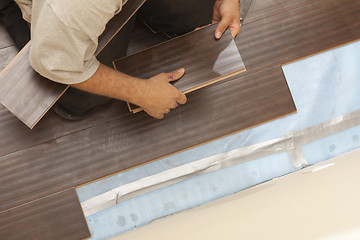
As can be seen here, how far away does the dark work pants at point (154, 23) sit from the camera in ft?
4.18

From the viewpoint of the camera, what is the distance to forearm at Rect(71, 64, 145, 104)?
982 mm

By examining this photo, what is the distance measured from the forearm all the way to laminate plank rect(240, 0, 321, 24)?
2.30 feet

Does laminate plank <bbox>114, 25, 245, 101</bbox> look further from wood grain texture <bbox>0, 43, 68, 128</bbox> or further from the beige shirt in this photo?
the beige shirt

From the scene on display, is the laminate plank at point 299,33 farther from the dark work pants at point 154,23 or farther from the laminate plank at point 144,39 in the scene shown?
the laminate plank at point 144,39

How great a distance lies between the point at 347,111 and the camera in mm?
1574

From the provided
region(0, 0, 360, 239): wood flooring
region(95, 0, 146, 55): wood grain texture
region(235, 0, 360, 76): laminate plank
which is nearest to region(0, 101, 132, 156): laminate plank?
region(0, 0, 360, 239): wood flooring

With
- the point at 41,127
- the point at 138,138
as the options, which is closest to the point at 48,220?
the point at 41,127

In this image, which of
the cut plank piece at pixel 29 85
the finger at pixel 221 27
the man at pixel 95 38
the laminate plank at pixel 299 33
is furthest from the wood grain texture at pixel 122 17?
the laminate plank at pixel 299 33

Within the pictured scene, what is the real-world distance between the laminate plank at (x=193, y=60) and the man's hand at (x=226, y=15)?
0.03m

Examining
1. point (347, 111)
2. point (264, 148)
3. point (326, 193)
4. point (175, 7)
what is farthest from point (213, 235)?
point (347, 111)

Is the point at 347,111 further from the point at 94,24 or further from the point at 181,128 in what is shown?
the point at 94,24

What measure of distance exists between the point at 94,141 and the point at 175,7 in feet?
2.17

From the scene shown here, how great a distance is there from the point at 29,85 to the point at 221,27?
710 millimetres

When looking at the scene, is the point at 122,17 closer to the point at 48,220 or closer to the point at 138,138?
the point at 138,138
